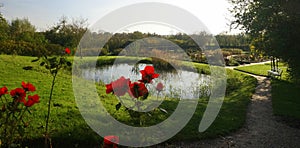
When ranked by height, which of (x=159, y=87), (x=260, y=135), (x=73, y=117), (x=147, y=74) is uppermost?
(x=147, y=74)

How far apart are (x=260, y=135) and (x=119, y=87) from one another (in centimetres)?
474

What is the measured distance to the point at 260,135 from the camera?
5.33 metres

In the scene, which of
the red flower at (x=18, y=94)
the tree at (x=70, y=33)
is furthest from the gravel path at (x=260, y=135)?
the tree at (x=70, y=33)

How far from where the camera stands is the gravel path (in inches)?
188

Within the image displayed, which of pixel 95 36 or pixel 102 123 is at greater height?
pixel 95 36

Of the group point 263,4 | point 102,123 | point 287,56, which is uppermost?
point 263,4

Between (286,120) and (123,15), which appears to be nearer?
(123,15)

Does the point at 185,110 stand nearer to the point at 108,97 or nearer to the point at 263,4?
the point at 108,97

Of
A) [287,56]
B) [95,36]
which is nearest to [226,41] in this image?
[95,36]

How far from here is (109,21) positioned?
11.8 feet

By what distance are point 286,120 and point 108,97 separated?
219 inches

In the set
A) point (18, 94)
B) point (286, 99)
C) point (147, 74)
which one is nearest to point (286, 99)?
point (286, 99)

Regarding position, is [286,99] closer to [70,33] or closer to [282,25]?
[282,25]

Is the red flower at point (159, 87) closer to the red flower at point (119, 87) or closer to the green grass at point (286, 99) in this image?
the red flower at point (119, 87)
